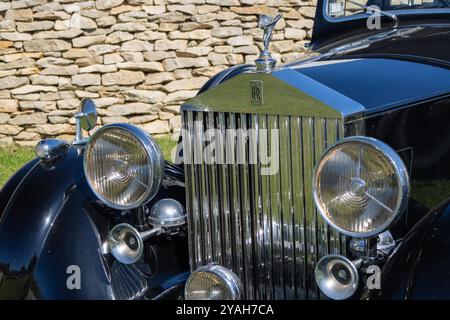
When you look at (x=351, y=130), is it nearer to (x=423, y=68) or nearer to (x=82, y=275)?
(x=423, y=68)

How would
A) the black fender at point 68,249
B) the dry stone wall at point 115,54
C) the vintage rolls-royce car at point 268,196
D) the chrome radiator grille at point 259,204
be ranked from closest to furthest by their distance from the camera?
the vintage rolls-royce car at point 268,196 → the chrome radiator grille at point 259,204 → the black fender at point 68,249 → the dry stone wall at point 115,54

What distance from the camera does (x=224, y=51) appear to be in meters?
7.61

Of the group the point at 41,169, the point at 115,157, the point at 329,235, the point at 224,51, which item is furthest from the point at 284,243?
the point at 224,51

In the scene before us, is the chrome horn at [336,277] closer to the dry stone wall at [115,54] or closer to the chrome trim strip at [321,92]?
the chrome trim strip at [321,92]

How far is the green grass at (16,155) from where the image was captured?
632 centimetres

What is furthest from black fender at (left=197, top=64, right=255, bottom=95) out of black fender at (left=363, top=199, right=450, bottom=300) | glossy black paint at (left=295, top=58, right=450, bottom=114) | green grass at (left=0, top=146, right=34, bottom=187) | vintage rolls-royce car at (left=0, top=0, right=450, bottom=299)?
green grass at (left=0, top=146, right=34, bottom=187)

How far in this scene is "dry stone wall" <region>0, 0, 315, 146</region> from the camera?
7.25m

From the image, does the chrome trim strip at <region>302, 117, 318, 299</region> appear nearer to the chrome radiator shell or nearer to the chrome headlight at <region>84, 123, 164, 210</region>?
the chrome radiator shell

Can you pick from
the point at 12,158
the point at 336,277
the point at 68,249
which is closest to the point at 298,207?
the point at 336,277

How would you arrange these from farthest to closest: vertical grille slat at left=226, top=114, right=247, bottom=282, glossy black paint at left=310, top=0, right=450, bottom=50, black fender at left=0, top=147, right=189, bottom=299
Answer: glossy black paint at left=310, top=0, right=450, bottom=50, black fender at left=0, top=147, right=189, bottom=299, vertical grille slat at left=226, top=114, right=247, bottom=282

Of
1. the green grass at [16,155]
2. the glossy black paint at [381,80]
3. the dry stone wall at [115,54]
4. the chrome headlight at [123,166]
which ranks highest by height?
the glossy black paint at [381,80]

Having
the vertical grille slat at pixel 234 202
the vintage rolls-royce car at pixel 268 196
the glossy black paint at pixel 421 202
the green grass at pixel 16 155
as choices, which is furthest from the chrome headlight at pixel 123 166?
the green grass at pixel 16 155

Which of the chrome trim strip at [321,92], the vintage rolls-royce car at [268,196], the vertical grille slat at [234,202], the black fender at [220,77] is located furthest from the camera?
the black fender at [220,77]

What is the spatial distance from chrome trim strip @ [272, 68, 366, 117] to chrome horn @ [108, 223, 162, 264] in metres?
0.77
